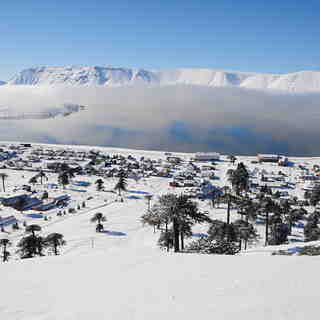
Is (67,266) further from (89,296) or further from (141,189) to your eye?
(141,189)

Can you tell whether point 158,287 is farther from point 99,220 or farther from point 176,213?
point 99,220

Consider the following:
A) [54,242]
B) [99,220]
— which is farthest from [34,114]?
[54,242]

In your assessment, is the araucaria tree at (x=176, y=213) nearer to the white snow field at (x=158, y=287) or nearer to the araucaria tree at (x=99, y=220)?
the white snow field at (x=158, y=287)

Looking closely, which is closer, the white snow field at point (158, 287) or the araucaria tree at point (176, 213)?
the white snow field at point (158, 287)

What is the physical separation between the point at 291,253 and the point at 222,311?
3795 millimetres

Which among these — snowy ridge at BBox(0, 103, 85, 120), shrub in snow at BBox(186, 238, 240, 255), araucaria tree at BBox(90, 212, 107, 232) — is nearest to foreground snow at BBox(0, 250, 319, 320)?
shrub in snow at BBox(186, 238, 240, 255)

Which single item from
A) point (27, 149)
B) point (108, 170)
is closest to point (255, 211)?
point (108, 170)

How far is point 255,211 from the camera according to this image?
797 inches

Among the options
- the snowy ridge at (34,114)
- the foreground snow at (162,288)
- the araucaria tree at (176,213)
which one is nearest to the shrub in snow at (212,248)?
the foreground snow at (162,288)

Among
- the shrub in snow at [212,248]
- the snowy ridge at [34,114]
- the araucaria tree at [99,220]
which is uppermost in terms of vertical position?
the snowy ridge at [34,114]

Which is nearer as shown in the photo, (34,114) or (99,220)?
(99,220)

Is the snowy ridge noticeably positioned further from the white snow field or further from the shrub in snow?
the white snow field

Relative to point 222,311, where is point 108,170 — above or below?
below

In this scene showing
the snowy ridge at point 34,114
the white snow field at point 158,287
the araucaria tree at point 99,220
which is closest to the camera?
the white snow field at point 158,287
